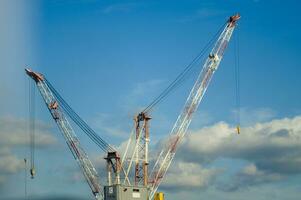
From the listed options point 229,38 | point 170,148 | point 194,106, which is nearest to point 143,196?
point 170,148

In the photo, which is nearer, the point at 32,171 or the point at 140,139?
the point at 32,171

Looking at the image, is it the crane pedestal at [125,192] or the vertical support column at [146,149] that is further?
the vertical support column at [146,149]

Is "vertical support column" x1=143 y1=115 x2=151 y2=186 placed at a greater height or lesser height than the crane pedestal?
greater

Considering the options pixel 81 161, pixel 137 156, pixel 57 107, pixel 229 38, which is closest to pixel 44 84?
pixel 57 107

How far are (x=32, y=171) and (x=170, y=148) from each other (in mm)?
47220

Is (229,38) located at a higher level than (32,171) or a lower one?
higher

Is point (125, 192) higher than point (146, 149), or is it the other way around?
point (146, 149)

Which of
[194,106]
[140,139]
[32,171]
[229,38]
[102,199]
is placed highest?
[229,38]

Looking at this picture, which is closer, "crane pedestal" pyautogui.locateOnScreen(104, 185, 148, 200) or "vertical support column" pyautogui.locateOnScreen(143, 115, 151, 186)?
"crane pedestal" pyautogui.locateOnScreen(104, 185, 148, 200)

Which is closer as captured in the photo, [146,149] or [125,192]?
[125,192]

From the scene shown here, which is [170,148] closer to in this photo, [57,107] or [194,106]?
[194,106]

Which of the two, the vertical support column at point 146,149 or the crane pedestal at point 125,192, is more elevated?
the vertical support column at point 146,149

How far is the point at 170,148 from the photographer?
6038 inches

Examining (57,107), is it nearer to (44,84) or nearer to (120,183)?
(44,84)
